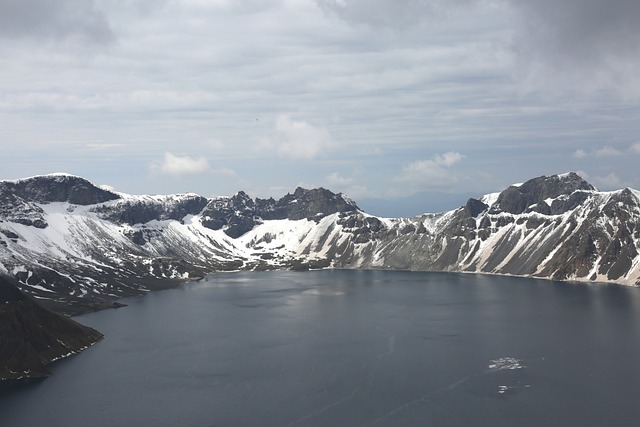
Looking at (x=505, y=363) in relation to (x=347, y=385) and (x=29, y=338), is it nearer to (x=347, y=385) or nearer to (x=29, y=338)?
(x=347, y=385)

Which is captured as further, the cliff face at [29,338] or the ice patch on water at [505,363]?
the cliff face at [29,338]

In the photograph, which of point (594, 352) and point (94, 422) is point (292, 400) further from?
point (594, 352)

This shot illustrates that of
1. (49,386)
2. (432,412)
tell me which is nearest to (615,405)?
(432,412)

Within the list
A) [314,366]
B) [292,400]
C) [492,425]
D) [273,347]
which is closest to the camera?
[492,425]

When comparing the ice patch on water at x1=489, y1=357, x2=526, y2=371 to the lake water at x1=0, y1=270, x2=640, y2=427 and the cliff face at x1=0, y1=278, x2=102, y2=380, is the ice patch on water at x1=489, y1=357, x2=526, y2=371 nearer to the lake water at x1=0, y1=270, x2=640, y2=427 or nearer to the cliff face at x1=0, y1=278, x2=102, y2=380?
the lake water at x1=0, y1=270, x2=640, y2=427

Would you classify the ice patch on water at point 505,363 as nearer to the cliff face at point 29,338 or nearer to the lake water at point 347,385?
the lake water at point 347,385

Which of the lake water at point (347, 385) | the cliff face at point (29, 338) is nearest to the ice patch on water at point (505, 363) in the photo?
the lake water at point (347, 385)

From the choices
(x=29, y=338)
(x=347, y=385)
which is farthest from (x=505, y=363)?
(x=29, y=338)
